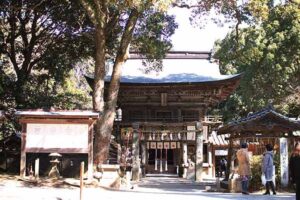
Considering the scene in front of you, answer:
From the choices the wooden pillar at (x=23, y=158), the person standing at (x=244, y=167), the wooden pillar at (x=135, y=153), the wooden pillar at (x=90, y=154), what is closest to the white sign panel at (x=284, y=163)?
the person standing at (x=244, y=167)

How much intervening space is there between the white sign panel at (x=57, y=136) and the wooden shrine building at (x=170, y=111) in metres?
8.24

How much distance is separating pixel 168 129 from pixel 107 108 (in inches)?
402

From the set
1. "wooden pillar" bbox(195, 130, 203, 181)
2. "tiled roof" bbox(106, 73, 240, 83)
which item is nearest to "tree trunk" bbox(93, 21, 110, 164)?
"wooden pillar" bbox(195, 130, 203, 181)

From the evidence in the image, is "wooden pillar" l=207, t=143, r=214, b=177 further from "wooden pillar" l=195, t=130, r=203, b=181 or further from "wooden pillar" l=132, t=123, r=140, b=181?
"wooden pillar" l=132, t=123, r=140, b=181

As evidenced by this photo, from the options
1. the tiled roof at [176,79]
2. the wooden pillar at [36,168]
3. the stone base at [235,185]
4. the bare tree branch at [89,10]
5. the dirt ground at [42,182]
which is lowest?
the stone base at [235,185]

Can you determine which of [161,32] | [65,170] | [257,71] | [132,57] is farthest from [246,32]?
[65,170]

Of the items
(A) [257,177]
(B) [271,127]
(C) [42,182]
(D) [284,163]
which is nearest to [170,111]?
(B) [271,127]

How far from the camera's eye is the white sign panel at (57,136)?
1698 centimetres

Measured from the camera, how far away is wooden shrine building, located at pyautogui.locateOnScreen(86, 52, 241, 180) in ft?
87.5

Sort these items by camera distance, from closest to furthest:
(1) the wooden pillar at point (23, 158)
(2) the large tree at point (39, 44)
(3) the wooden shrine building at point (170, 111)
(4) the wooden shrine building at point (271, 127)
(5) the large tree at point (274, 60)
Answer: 1. (1) the wooden pillar at point (23, 158)
2. (4) the wooden shrine building at point (271, 127)
3. (2) the large tree at point (39, 44)
4. (3) the wooden shrine building at point (170, 111)
5. (5) the large tree at point (274, 60)

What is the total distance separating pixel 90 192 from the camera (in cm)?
1391

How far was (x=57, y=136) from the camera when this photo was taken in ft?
55.9

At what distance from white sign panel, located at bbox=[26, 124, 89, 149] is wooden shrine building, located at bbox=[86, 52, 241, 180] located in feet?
27.0

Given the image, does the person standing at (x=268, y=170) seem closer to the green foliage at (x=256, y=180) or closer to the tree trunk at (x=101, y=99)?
the green foliage at (x=256, y=180)
